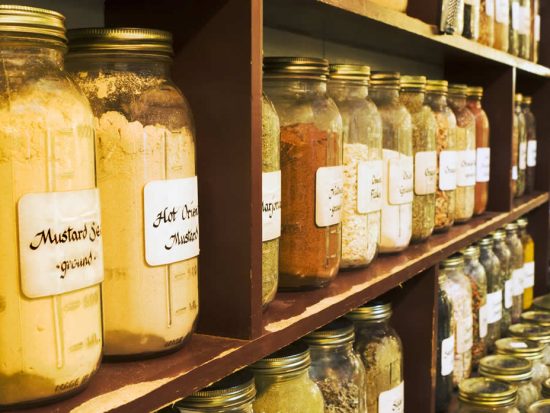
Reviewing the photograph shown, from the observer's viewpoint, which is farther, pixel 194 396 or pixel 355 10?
pixel 355 10

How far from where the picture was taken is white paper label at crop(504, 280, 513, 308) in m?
2.24

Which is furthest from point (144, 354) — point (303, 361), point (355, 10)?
point (355, 10)

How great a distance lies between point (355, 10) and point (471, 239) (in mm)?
820

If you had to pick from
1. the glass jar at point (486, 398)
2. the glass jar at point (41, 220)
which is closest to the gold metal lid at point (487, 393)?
the glass jar at point (486, 398)

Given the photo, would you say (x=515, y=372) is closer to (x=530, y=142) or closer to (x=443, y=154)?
(x=443, y=154)

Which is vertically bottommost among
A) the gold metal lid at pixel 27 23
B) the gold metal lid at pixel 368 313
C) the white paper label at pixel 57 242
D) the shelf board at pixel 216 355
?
the gold metal lid at pixel 368 313

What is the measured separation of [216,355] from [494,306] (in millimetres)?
1457

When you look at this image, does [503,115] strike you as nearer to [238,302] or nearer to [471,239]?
[471,239]

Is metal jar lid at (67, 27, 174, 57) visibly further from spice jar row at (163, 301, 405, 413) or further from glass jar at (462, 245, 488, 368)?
glass jar at (462, 245, 488, 368)

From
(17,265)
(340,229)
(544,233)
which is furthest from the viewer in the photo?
(544,233)

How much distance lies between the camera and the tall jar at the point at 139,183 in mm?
710

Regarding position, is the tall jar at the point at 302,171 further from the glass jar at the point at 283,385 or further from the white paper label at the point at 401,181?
the white paper label at the point at 401,181

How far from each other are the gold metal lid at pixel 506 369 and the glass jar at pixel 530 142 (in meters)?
1.07

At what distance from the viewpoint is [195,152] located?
31.9 inches
